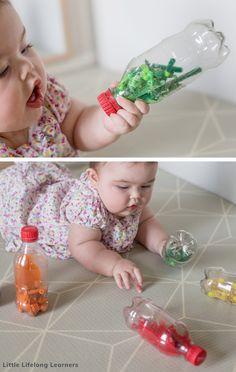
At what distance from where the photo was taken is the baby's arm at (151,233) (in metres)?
0.79

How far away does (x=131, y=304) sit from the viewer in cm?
69

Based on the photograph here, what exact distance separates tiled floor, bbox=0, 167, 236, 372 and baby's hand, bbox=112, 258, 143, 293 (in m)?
0.01

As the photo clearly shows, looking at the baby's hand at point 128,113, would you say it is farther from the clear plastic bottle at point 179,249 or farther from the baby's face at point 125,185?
the clear plastic bottle at point 179,249

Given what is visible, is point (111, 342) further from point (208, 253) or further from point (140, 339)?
point (208, 253)

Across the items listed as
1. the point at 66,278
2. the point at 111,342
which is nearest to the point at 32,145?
the point at 66,278

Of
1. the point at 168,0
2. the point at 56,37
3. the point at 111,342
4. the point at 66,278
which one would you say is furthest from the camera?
the point at 56,37

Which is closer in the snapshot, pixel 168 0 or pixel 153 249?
pixel 153 249

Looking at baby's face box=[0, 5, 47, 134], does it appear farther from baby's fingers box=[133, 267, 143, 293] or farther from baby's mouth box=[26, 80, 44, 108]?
baby's fingers box=[133, 267, 143, 293]

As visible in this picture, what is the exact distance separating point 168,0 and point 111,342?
1.91 feet

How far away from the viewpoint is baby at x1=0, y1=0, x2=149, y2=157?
683 millimetres

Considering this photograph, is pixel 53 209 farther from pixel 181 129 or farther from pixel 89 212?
pixel 181 129

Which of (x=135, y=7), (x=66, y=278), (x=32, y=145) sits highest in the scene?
(x=135, y=7)

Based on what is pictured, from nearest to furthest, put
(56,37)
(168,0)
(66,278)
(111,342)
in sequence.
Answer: (111,342) < (66,278) < (168,0) < (56,37)

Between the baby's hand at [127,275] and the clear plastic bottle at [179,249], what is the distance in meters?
0.05
